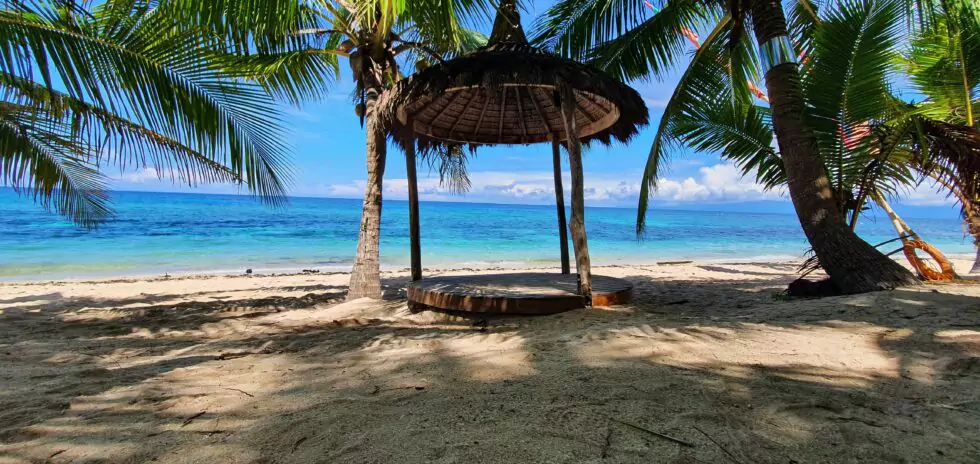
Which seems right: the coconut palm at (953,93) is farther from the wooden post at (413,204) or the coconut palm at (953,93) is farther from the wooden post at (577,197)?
the wooden post at (413,204)

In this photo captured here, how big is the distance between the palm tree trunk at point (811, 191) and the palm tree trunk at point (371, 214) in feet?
14.8

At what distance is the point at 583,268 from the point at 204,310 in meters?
4.71

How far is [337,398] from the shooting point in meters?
2.29

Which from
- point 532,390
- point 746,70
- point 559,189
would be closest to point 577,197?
point 559,189

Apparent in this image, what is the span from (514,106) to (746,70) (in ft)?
13.1

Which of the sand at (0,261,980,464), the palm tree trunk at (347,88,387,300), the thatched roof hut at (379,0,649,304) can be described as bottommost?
the sand at (0,261,980,464)

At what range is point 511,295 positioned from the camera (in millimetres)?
4629

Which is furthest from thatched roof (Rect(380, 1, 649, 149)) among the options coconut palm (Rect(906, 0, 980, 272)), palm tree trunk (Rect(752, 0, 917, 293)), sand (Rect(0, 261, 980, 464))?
coconut palm (Rect(906, 0, 980, 272))

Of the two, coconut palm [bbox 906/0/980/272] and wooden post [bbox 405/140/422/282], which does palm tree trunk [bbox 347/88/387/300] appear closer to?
wooden post [bbox 405/140/422/282]

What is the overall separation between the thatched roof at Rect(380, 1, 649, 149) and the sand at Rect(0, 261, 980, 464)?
2.09 meters

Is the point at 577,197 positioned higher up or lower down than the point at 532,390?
higher up

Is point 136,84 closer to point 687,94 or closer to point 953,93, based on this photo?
point 687,94

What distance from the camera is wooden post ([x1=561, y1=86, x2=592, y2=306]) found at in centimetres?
453

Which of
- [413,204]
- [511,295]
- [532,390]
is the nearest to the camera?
[532,390]
